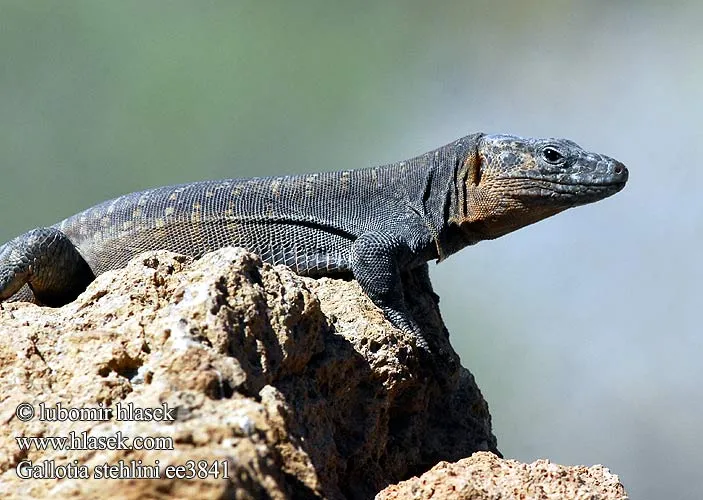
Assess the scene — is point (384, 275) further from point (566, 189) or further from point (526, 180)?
point (566, 189)

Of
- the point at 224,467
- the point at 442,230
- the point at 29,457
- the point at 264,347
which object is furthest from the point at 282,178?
the point at 224,467

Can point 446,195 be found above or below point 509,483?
above

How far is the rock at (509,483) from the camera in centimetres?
466

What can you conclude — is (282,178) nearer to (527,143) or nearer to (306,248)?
(306,248)

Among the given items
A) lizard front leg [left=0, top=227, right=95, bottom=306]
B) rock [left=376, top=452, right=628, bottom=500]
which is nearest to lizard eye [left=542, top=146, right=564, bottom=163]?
rock [left=376, top=452, right=628, bottom=500]

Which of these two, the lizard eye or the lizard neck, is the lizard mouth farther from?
the lizard neck

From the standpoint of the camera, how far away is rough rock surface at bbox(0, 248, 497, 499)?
3482 mm

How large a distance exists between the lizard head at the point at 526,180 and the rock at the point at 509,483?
3176 mm

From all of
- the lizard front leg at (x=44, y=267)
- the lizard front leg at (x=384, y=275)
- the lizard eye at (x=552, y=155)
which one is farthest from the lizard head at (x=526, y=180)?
the lizard front leg at (x=44, y=267)

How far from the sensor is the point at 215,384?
12.5ft

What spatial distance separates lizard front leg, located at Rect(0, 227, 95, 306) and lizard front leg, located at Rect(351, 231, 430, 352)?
2212 mm

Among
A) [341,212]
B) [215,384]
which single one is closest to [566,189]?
[341,212]

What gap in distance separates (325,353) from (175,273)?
910mm

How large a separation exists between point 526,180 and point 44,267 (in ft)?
12.3
